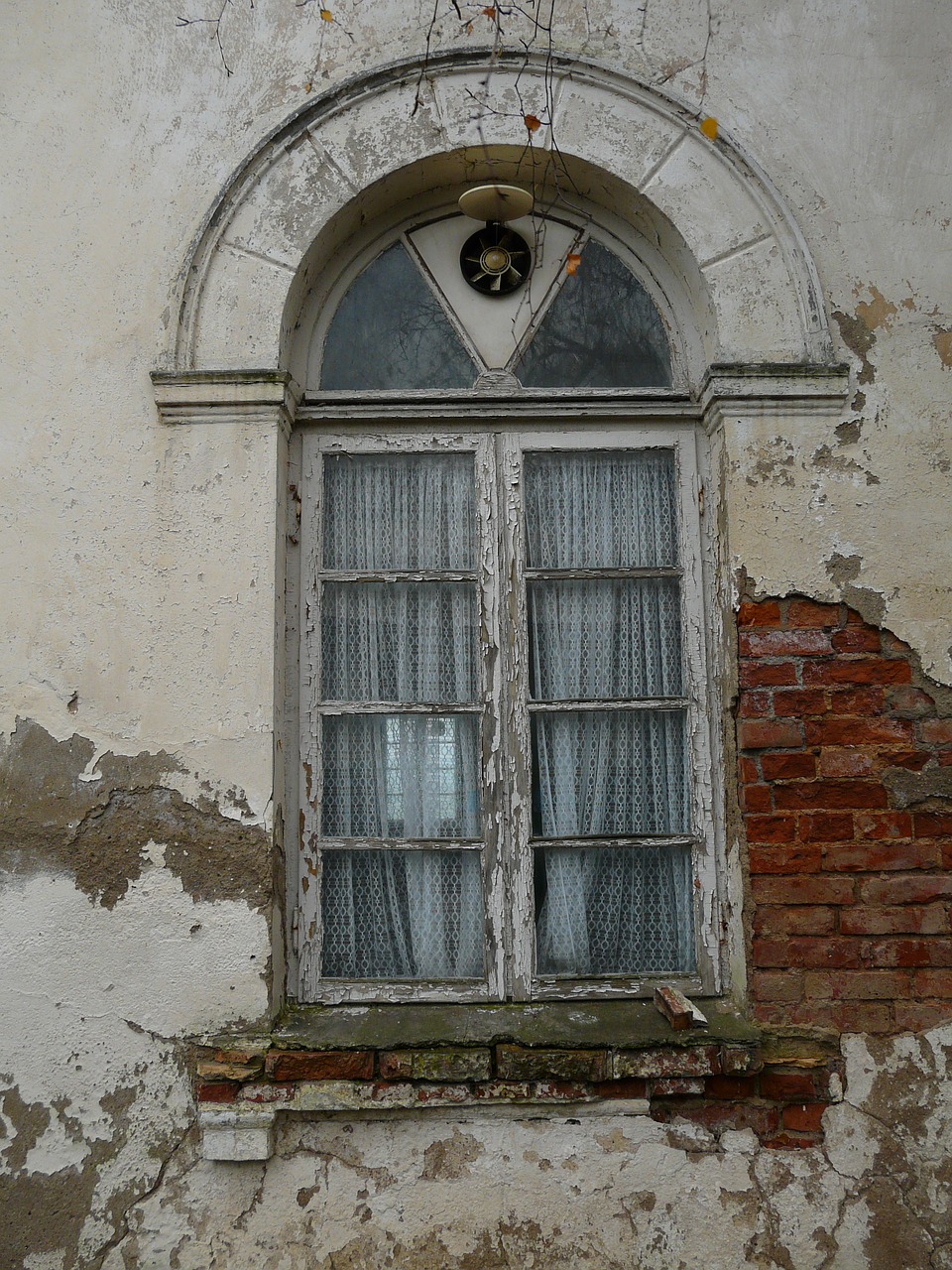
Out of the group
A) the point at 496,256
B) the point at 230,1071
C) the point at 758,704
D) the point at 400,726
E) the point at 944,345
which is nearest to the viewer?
the point at 230,1071

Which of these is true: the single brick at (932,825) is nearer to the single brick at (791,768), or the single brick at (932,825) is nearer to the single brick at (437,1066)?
the single brick at (791,768)

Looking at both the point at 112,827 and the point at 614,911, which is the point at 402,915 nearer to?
the point at 614,911

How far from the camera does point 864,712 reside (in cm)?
294

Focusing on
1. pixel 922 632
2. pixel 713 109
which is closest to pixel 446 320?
pixel 713 109

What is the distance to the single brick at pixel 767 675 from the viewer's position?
2.97 meters

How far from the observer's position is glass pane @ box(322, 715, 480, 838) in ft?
10.3

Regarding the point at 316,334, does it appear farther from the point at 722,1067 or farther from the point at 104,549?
the point at 722,1067

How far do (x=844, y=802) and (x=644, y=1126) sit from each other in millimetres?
1067

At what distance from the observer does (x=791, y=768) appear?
116 inches

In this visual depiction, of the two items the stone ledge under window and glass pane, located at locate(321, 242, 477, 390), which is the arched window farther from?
the stone ledge under window

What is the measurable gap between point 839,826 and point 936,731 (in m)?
0.40

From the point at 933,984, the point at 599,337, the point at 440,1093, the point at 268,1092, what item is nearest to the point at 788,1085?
the point at 933,984

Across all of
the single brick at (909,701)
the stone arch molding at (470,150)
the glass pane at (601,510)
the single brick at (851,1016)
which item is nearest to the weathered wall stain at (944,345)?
the stone arch molding at (470,150)

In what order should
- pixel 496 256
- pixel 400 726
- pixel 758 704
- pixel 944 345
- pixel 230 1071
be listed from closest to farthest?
pixel 230 1071 → pixel 758 704 → pixel 944 345 → pixel 400 726 → pixel 496 256
